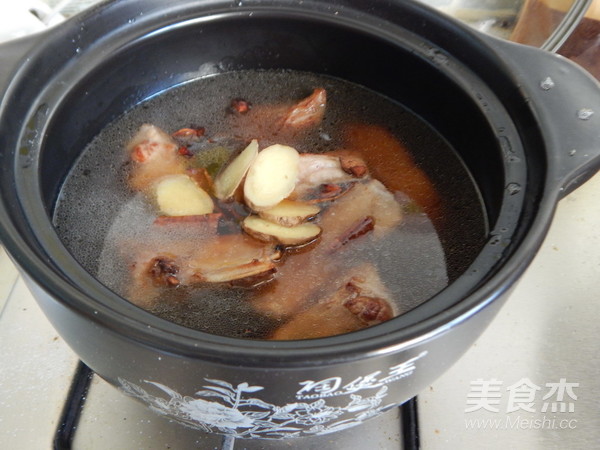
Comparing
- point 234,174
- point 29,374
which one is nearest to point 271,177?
point 234,174

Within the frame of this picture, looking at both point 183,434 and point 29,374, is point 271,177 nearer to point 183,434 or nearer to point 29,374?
point 183,434

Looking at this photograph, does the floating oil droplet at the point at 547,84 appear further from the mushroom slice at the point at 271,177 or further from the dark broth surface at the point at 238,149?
the mushroom slice at the point at 271,177

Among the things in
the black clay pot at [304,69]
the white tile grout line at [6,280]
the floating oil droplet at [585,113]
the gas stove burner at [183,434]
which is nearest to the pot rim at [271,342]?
the black clay pot at [304,69]

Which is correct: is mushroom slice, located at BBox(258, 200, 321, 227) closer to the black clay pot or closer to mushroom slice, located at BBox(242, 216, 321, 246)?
mushroom slice, located at BBox(242, 216, 321, 246)

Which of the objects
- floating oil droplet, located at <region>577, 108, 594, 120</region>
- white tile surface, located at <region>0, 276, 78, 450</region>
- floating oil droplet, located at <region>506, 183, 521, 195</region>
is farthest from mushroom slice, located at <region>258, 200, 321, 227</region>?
white tile surface, located at <region>0, 276, 78, 450</region>

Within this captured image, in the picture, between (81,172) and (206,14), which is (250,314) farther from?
(206,14)

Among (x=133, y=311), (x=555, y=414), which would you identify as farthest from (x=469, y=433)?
(x=133, y=311)
